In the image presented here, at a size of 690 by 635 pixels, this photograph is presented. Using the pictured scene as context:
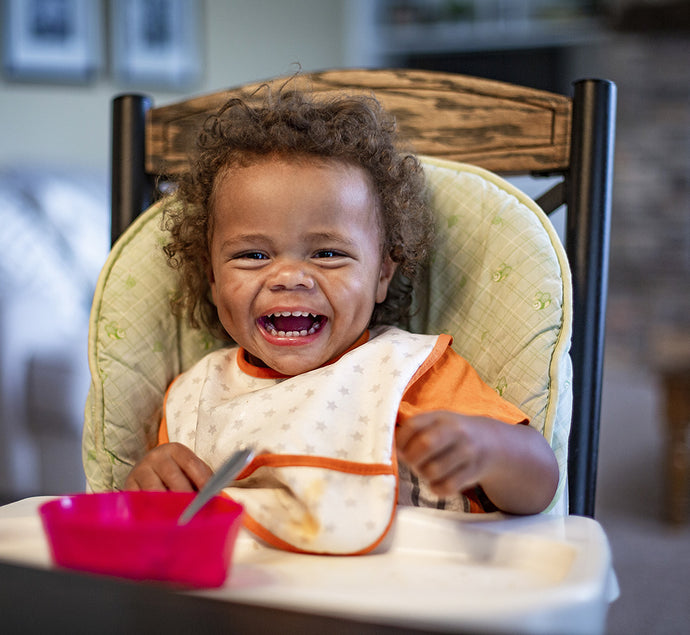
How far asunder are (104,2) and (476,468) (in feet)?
10.5

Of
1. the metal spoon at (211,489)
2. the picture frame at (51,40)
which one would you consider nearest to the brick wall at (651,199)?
the picture frame at (51,40)

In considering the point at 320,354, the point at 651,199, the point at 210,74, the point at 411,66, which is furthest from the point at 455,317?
the point at 411,66

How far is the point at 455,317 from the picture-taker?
87cm

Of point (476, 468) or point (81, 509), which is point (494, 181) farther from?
point (81, 509)

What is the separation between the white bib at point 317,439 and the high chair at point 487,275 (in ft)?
0.27

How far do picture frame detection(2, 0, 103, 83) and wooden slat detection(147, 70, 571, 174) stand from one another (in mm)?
2508

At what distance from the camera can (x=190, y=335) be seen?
0.94 metres

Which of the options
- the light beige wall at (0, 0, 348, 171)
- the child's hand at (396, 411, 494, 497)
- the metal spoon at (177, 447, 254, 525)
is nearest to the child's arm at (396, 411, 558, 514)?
the child's hand at (396, 411, 494, 497)

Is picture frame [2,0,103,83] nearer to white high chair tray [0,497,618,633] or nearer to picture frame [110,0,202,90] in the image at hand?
picture frame [110,0,202,90]

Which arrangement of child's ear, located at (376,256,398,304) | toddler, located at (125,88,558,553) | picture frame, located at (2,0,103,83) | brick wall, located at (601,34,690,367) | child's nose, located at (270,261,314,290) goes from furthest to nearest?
brick wall, located at (601,34,690,367), picture frame, located at (2,0,103,83), child's ear, located at (376,256,398,304), child's nose, located at (270,261,314,290), toddler, located at (125,88,558,553)

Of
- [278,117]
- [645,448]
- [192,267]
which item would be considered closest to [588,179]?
[278,117]

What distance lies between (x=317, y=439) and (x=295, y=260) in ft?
0.66

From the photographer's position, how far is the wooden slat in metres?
0.90

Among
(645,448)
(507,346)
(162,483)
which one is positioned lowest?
(645,448)
